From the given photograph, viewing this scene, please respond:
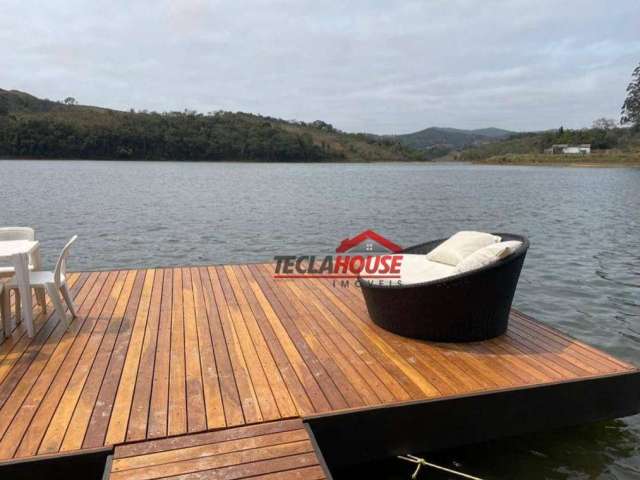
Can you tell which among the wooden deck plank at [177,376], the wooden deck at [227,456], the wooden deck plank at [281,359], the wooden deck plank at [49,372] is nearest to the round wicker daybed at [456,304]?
the wooden deck plank at [281,359]

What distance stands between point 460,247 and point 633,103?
73348 millimetres

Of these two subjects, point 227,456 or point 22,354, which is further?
point 22,354

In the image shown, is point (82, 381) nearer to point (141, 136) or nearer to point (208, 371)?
point (208, 371)

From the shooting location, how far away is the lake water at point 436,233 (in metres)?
2.73

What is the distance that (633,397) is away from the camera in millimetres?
2678

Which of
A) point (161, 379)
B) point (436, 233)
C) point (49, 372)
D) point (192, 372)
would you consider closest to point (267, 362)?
point (192, 372)

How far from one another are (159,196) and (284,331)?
1598 centimetres

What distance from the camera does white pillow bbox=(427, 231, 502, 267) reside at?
3602 mm

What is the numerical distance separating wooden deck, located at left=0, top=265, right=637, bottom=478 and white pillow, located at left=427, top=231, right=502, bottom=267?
25.3 inches

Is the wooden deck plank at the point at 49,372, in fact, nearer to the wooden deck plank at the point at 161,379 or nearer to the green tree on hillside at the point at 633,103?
the wooden deck plank at the point at 161,379

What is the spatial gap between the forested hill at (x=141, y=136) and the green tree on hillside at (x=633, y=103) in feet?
122

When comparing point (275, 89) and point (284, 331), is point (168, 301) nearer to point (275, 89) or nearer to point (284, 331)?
point (284, 331)

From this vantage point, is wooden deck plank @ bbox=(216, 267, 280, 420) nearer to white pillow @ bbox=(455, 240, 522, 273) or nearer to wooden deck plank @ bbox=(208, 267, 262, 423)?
wooden deck plank @ bbox=(208, 267, 262, 423)

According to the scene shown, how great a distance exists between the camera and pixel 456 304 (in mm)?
2932
